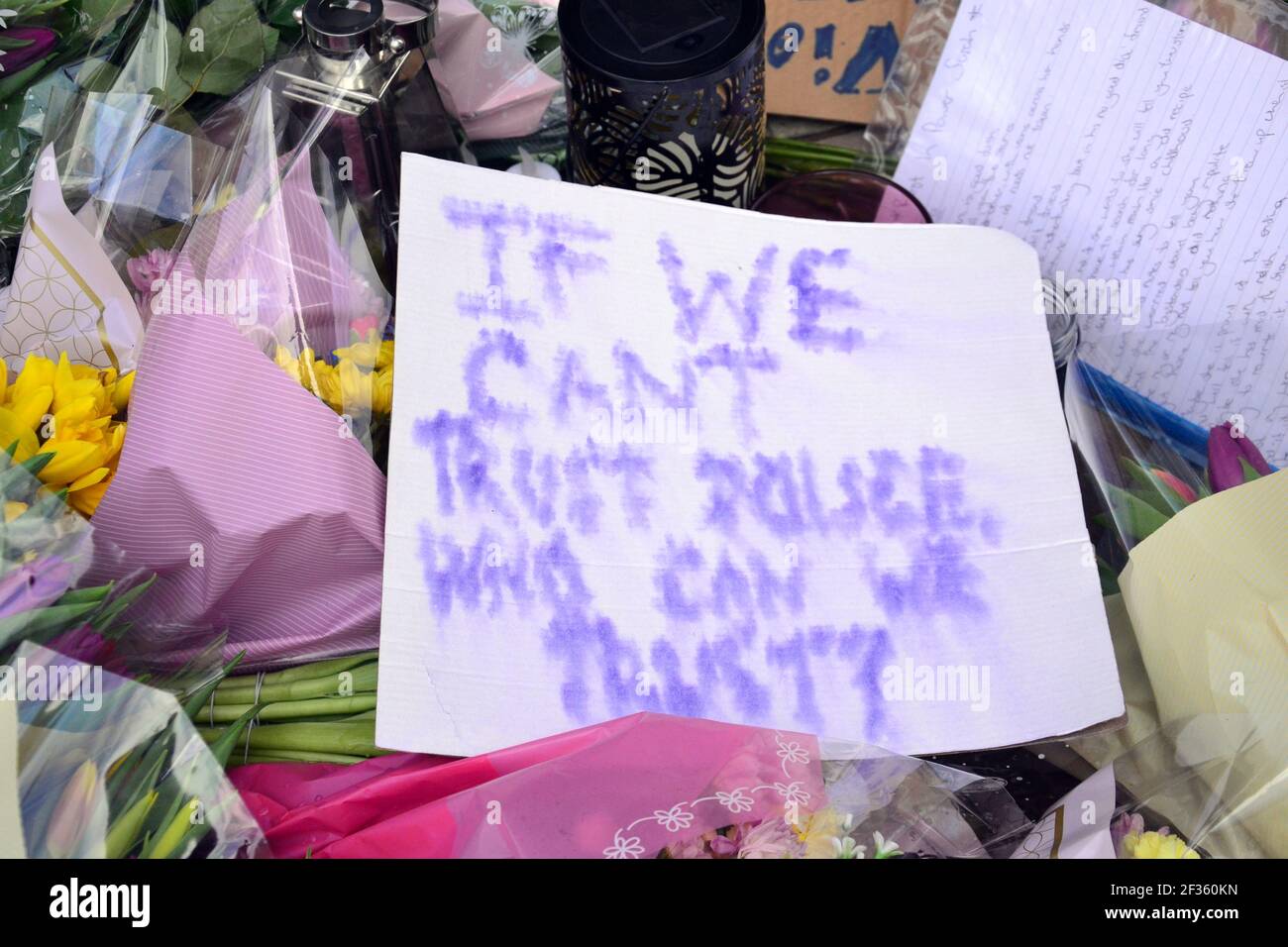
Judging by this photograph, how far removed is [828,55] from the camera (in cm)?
78

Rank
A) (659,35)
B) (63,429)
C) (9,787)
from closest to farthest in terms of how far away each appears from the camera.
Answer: (9,787), (63,429), (659,35)

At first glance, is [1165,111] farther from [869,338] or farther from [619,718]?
[619,718]

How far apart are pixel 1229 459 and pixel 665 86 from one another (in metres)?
0.33

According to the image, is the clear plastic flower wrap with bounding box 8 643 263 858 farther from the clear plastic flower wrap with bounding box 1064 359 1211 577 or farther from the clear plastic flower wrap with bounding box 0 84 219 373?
the clear plastic flower wrap with bounding box 1064 359 1211 577

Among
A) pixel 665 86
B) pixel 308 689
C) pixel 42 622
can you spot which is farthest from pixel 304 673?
pixel 665 86

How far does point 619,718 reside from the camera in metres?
0.47

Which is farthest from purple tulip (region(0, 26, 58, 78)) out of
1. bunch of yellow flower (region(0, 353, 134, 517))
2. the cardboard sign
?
the cardboard sign

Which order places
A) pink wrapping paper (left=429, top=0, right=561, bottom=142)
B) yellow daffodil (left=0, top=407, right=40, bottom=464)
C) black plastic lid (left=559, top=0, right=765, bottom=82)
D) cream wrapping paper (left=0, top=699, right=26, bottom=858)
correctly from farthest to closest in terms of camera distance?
pink wrapping paper (left=429, top=0, right=561, bottom=142), black plastic lid (left=559, top=0, right=765, bottom=82), yellow daffodil (left=0, top=407, right=40, bottom=464), cream wrapping paper (left=0, top=699, right=26, bottom=858)

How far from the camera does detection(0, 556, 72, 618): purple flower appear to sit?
1.38ft

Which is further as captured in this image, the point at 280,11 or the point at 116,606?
the point at 280,11

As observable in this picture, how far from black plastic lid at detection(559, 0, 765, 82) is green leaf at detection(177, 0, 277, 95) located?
0.18 m

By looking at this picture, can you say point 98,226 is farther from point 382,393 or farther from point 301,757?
point 301,757

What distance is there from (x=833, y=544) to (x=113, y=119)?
42 centimetres
